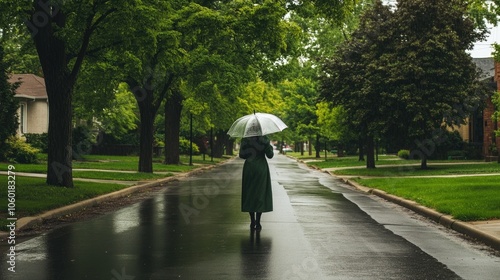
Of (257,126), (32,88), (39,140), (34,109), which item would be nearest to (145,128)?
(39,140)

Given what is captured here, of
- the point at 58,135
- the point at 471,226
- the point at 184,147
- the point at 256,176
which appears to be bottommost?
the point at 471,226

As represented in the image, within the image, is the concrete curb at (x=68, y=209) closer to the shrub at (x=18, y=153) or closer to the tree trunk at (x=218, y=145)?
the shrub at (x=18, y=153)

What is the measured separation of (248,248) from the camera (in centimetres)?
963

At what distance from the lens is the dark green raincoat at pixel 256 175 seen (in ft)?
37.8

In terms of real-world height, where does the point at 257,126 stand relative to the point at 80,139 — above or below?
below

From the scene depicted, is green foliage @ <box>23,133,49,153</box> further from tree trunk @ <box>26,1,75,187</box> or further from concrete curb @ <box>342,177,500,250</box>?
concrete curb @ <box>342,177,500,250</box>

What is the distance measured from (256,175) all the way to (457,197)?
730 centimetres

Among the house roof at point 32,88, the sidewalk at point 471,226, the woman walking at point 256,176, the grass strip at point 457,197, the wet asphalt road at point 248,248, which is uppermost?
the house roof at point 32,88

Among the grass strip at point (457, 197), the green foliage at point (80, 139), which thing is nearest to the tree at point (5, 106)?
the green foliage at point (80, 139)

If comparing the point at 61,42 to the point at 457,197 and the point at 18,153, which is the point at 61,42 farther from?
the point at 18,153

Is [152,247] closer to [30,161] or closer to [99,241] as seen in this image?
[99,241]

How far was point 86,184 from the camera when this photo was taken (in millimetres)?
20719

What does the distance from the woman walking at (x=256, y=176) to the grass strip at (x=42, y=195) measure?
4.29 meters

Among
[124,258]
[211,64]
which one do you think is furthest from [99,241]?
[211,64]
